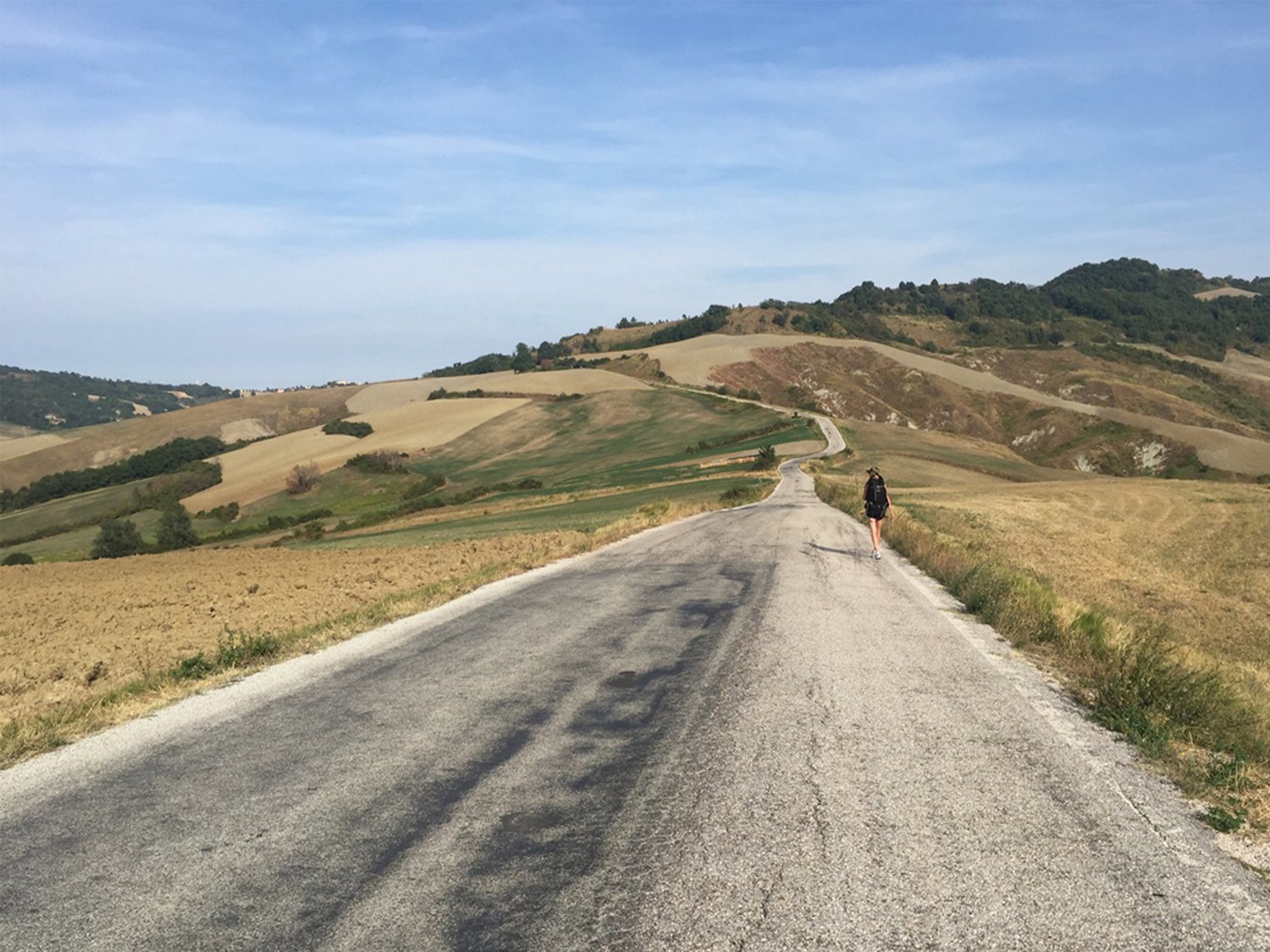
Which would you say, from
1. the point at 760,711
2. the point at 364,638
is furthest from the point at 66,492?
the point at 760,711

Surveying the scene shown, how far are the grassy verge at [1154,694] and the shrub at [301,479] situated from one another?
3044 inches

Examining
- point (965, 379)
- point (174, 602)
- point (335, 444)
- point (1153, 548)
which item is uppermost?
point (965, 379)

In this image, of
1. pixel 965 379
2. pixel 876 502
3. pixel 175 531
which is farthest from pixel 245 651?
pixel 965 379

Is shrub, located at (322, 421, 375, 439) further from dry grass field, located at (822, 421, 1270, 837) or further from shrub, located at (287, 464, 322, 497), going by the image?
dry grass field, located at (822, 421, 1270, 837)

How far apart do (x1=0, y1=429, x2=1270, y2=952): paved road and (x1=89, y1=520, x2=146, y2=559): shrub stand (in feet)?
206

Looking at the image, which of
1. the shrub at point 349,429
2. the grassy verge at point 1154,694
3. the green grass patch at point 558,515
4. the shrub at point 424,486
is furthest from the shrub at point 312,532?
the grassy verge at point 1154,694

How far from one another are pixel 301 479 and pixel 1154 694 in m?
85.1

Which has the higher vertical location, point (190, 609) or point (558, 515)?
point (190, 609)

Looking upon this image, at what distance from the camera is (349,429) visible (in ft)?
378

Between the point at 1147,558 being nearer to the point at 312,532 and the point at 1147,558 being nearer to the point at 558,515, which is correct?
the point at 558,515

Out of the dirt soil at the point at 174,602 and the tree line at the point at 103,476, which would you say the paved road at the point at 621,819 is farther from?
the tree line at the point at 103,476

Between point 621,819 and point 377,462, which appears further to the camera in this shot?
point 377,462

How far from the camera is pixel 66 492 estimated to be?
11075 cm

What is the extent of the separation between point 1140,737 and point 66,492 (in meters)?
127
